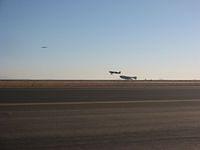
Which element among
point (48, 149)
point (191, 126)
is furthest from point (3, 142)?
point (191, 126)

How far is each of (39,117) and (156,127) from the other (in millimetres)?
4616

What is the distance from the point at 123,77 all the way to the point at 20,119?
100465mm

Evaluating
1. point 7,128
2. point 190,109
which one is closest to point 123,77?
point 190,109

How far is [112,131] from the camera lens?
14.2 metres

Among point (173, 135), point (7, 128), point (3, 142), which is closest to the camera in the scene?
point (3, 142)

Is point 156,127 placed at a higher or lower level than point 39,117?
lower

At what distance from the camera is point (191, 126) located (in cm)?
1585

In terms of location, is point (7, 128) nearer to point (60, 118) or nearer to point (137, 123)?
point (60, 118)

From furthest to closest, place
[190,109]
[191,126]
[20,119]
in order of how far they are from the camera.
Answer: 1. [190,109]
2. [20,119]
3. [191,126]

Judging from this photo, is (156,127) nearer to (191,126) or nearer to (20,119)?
(191,126)

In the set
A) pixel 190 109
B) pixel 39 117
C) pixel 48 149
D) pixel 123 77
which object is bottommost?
pixel 48 149

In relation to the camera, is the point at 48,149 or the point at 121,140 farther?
the point at 121,140

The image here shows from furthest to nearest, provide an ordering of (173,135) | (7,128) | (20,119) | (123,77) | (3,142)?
(123,77), (20,119), (7,128), (173,135), (3,142)

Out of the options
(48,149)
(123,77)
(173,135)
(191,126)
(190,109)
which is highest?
(123,77)
